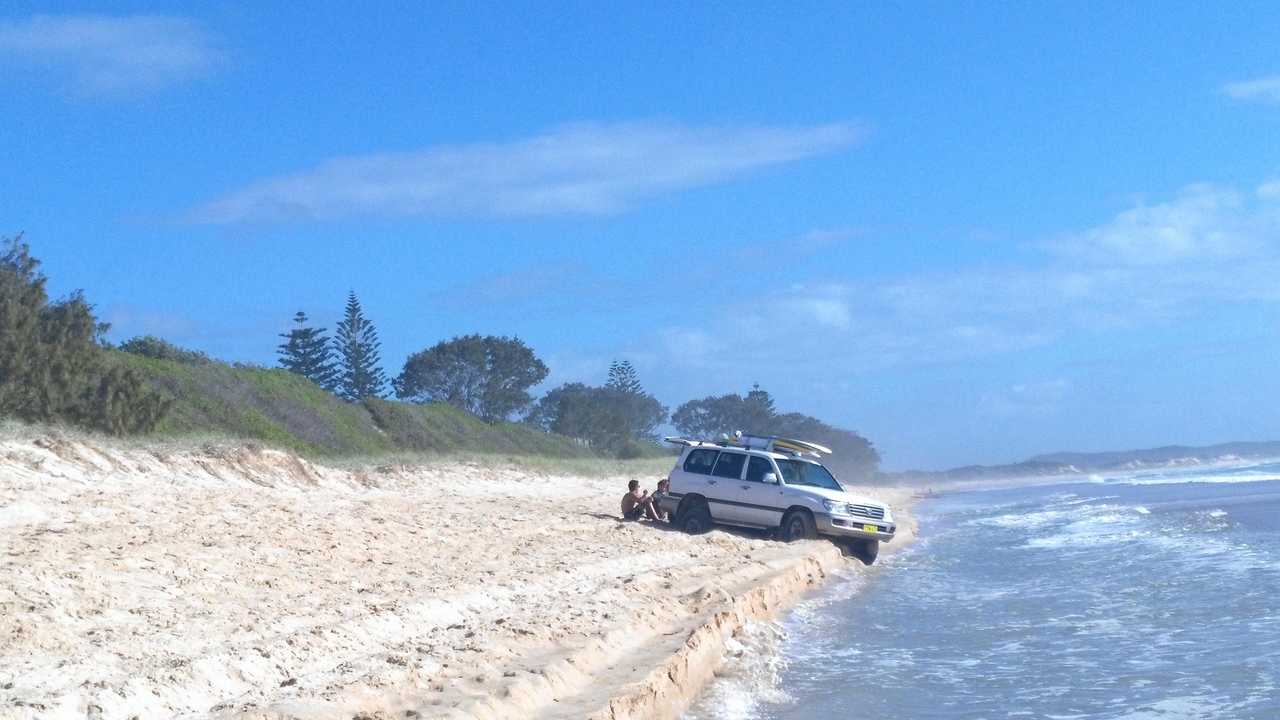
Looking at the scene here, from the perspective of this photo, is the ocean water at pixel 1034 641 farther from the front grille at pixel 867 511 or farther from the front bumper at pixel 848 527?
the front grille at pixel 867 511

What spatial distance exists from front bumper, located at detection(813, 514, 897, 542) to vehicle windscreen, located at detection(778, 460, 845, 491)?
832 millimetres

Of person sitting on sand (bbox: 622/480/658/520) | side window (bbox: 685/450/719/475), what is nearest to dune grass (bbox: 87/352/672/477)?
person sitting on sand (bbox: 622/480/658/520)

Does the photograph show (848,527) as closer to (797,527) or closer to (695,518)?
(797,527)

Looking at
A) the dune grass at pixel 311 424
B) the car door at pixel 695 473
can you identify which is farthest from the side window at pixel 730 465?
the dune grass at pixel 311 424

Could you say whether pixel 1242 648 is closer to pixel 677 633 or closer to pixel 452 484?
pixel 677 633

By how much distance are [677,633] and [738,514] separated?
33.9ft

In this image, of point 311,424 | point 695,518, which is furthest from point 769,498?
point 311,424

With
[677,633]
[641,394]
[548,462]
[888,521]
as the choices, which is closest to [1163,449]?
[641,394]

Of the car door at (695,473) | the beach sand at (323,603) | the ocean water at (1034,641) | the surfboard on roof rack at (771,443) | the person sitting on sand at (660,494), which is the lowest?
the ocean water at (1034,641)

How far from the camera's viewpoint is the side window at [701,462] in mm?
21750

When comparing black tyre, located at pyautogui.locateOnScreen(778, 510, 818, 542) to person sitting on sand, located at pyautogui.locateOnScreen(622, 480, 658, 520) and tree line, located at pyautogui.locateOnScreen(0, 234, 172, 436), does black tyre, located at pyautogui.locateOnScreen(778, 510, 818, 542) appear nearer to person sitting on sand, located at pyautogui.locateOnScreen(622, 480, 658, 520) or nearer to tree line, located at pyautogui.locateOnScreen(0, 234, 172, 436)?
person sitting on sand, located at pyautogui.locateOnScreen(622, 480, 658, 520)

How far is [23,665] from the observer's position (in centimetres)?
687

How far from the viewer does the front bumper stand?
68.1 feet

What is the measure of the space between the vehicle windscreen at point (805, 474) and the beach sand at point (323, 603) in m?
3.36
